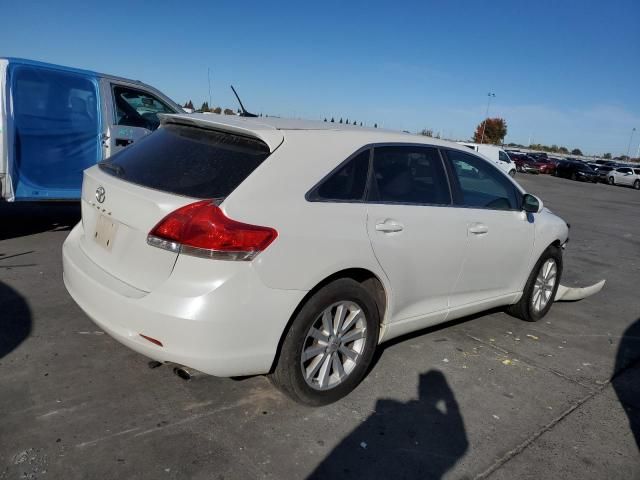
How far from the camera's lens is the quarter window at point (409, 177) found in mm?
3395

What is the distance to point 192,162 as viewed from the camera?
3.02 metres

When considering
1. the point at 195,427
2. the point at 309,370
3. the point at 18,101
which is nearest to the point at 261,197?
the point at 309,370

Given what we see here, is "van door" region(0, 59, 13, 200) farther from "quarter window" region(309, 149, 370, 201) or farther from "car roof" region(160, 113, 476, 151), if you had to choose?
"quarter window" region(309, 149, 370, 201)

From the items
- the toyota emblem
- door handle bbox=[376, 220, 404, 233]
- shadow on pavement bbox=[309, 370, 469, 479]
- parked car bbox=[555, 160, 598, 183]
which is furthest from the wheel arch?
parked car bbox=[555, 160, 598, 183]

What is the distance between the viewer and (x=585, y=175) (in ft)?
137

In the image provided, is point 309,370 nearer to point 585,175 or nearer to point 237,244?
point 237,244

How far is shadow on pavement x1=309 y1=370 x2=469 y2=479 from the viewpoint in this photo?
268 cm

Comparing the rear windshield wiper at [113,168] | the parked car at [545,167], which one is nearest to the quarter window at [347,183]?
the rear windshield wiper at [113,168]

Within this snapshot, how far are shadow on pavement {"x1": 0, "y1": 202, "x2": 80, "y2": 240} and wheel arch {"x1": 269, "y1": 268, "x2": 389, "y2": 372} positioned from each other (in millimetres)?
4582

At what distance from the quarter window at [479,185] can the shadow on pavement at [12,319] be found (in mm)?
3202

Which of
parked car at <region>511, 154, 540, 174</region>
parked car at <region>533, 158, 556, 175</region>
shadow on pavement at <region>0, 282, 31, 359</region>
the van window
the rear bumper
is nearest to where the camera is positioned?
the rear bumper

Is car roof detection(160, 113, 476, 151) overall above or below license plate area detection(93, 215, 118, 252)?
above

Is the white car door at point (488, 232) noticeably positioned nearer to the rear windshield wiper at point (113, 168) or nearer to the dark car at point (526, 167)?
the rear windshield wiper at point (113, 168)

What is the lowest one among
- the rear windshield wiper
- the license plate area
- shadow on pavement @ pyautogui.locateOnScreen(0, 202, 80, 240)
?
shadow on pavement @ pyautogui.locateOnScreen(0, 202, 80, 240)
